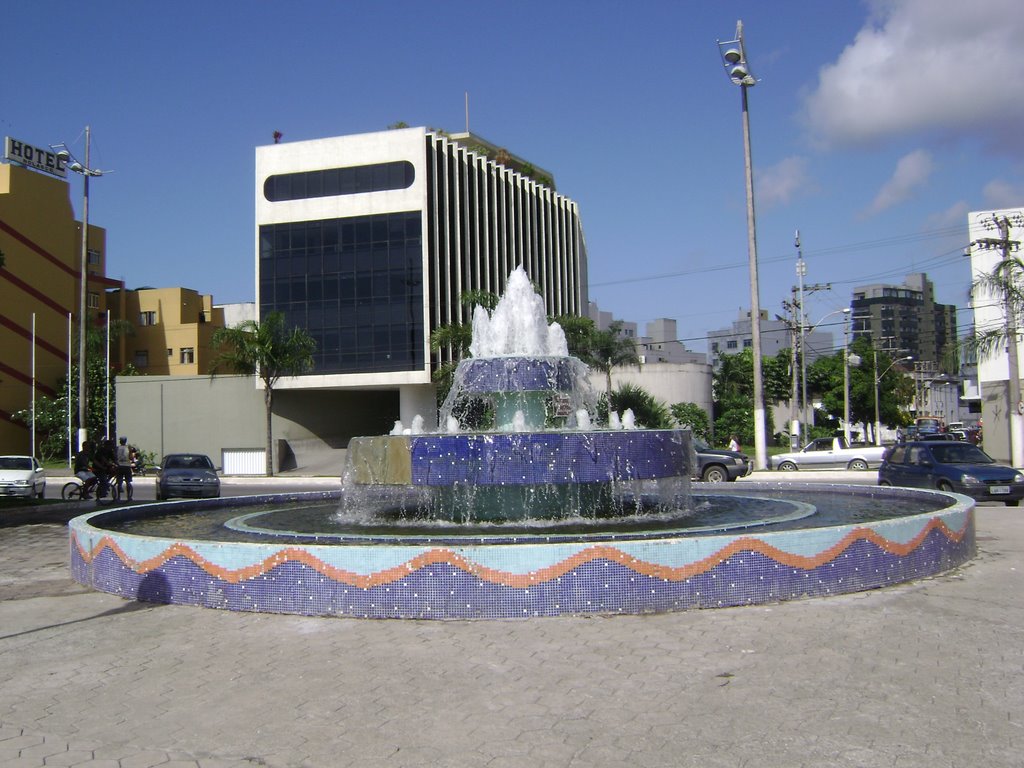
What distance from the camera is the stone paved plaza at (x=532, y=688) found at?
471 centimetres

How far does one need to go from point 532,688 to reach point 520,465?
191 inches

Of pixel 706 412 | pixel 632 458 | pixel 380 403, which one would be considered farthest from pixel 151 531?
pixel 706 412

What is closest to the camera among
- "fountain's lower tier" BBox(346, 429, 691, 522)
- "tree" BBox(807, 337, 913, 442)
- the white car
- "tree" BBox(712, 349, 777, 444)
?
"fountain's lower tier" BBox(346, 429, 691, 522)

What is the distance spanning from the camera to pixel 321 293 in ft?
160

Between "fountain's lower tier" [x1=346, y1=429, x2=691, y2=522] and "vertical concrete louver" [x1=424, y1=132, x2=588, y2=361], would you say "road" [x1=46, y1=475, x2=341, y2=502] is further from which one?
"fountain's lower tier" [x1=346, y1=429, x2=691, y2=522]

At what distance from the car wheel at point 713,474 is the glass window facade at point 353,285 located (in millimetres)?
22624

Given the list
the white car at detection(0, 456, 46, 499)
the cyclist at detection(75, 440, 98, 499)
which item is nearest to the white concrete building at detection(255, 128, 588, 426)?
the white car at detection(0, 456, 46, 499)

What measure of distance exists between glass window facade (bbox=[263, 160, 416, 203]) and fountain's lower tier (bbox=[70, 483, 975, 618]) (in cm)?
4049

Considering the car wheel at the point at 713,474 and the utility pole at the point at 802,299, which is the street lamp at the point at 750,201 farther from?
the utility pole at the point at 802,299

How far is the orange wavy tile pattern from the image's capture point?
7.60 meters

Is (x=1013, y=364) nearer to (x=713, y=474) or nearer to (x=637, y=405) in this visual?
(x=713, y=474)

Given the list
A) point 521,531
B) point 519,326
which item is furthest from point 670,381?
point 521,531

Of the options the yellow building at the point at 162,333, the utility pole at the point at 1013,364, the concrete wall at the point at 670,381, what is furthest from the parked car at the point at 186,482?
the yellow building at the point at 162,333

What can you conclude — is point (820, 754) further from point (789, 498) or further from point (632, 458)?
point (789, 498)
